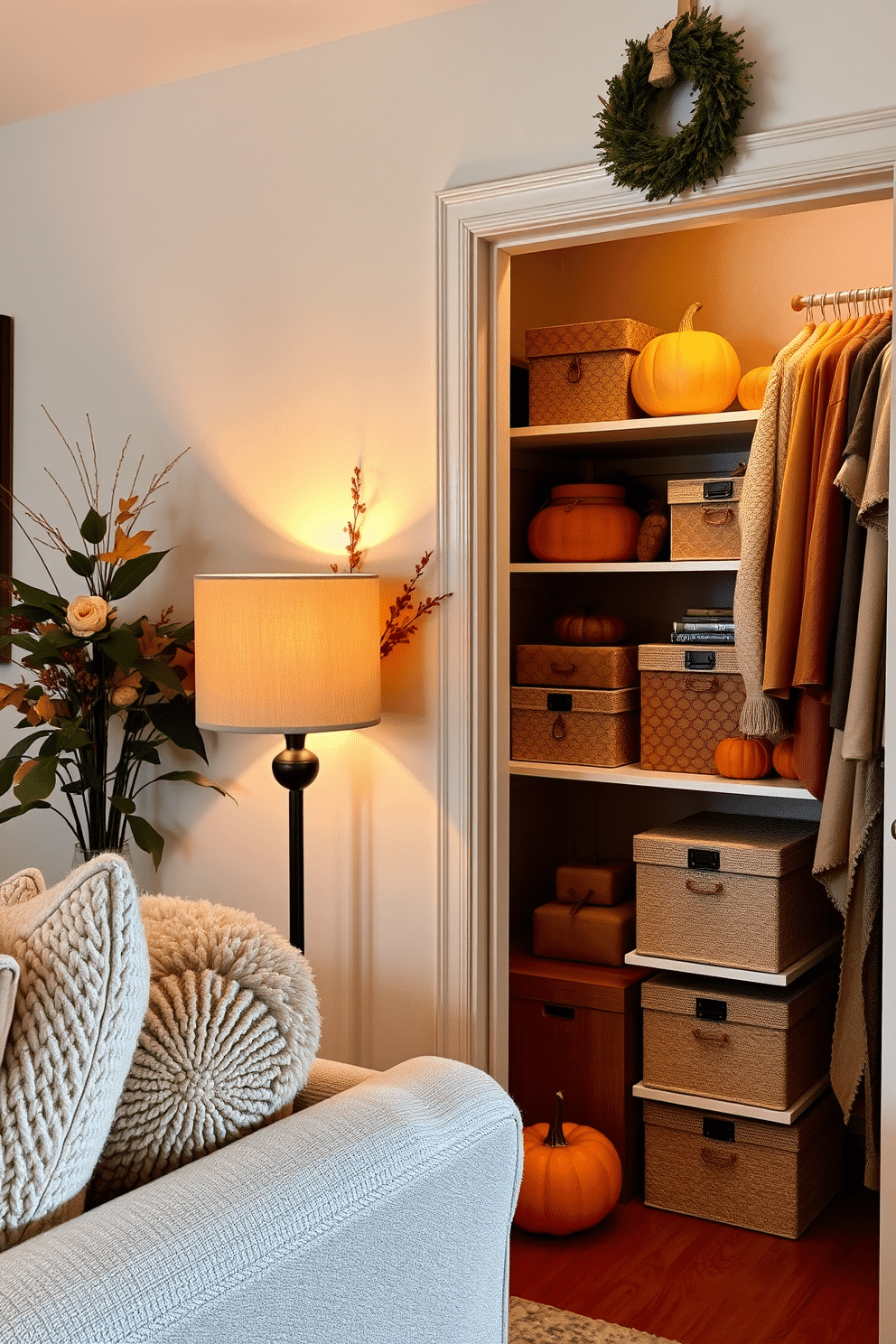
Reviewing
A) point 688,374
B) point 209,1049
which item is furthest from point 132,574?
point 209,1049

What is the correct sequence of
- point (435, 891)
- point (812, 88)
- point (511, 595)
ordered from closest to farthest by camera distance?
point (812, 88) < point (435, 891) < point (511, 595)

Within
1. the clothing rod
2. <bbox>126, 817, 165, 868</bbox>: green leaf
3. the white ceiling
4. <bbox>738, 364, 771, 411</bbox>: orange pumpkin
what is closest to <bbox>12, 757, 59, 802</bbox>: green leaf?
<bbox>126, 817, 165, 868</bbox>: green leaf

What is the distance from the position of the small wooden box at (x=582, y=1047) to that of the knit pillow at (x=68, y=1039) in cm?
201

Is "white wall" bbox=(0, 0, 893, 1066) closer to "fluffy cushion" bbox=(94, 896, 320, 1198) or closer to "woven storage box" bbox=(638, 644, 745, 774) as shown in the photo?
"woven storage box" bbox=(638, 644, 745, 774)

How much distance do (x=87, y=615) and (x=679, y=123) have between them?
60.8 inches

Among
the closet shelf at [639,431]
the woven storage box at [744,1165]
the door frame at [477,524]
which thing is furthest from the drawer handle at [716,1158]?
the closet shelf at [639,431]

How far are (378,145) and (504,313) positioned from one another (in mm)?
438

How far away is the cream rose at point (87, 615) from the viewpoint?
107 inches

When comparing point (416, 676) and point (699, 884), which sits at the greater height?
point (416, 676)

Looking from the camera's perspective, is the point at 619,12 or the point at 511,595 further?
the point at 511,595

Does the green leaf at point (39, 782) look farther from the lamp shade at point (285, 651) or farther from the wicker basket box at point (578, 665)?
the wicker basket box at point (578, 665)

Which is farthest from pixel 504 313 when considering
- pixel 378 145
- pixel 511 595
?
pixel 511 595

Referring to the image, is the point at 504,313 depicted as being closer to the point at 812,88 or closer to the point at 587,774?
the point at 812,88

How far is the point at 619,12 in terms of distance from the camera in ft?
7.67
